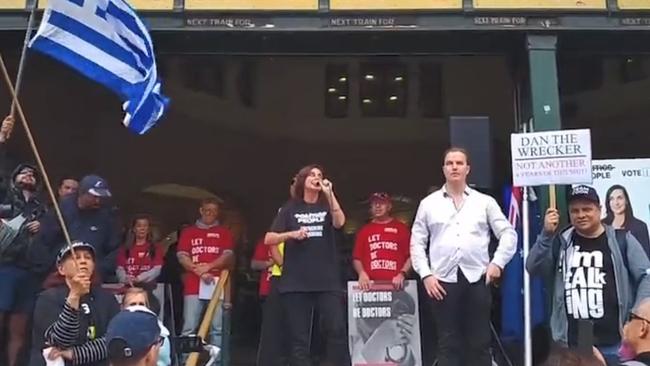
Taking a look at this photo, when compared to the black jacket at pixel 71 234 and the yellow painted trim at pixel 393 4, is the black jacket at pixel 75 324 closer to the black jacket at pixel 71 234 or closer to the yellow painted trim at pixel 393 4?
the black jacket at pixel 71 234

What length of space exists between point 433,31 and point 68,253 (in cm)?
422

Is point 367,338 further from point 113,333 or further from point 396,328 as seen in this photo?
point 113,333

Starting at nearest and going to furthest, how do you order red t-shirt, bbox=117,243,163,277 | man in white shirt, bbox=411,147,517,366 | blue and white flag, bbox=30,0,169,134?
blue and white flag, bbox=30,0,169,134, man in white shirt, bbox=411,147,517,366, red t-shirt, bbox=117,243,163,277

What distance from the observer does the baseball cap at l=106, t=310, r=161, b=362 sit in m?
3.31

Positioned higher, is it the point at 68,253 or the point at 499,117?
the point at 499,117

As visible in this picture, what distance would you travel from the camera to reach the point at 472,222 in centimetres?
670

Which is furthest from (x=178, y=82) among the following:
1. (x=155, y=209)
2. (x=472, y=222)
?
(x=472, y=222)

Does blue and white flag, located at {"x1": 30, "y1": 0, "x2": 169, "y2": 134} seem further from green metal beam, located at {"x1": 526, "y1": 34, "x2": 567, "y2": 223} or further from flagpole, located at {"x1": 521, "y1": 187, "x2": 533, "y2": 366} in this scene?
green metal beam, located at {"x1": 526, "y1": 34, "x2": 567, "y2": 223}

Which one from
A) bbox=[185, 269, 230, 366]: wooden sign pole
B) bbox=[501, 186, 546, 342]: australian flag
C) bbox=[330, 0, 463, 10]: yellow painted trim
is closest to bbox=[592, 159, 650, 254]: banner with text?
bbox=[501, 186, 546, 342]: australian flag

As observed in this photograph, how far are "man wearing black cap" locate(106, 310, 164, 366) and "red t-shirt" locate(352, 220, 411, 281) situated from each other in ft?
15.9

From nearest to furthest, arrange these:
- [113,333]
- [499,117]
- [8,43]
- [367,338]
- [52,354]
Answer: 1. [113,333]
2. [52,354]
3. [367,338]
4. [8,43]
5. [499,117]

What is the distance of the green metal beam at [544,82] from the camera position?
8.00 meters

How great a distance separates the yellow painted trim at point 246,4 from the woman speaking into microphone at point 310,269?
1810mm

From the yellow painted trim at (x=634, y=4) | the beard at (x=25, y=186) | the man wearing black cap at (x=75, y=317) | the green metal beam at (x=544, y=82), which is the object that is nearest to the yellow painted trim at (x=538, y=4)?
the yellow painted trim at (x=634, y=4)
